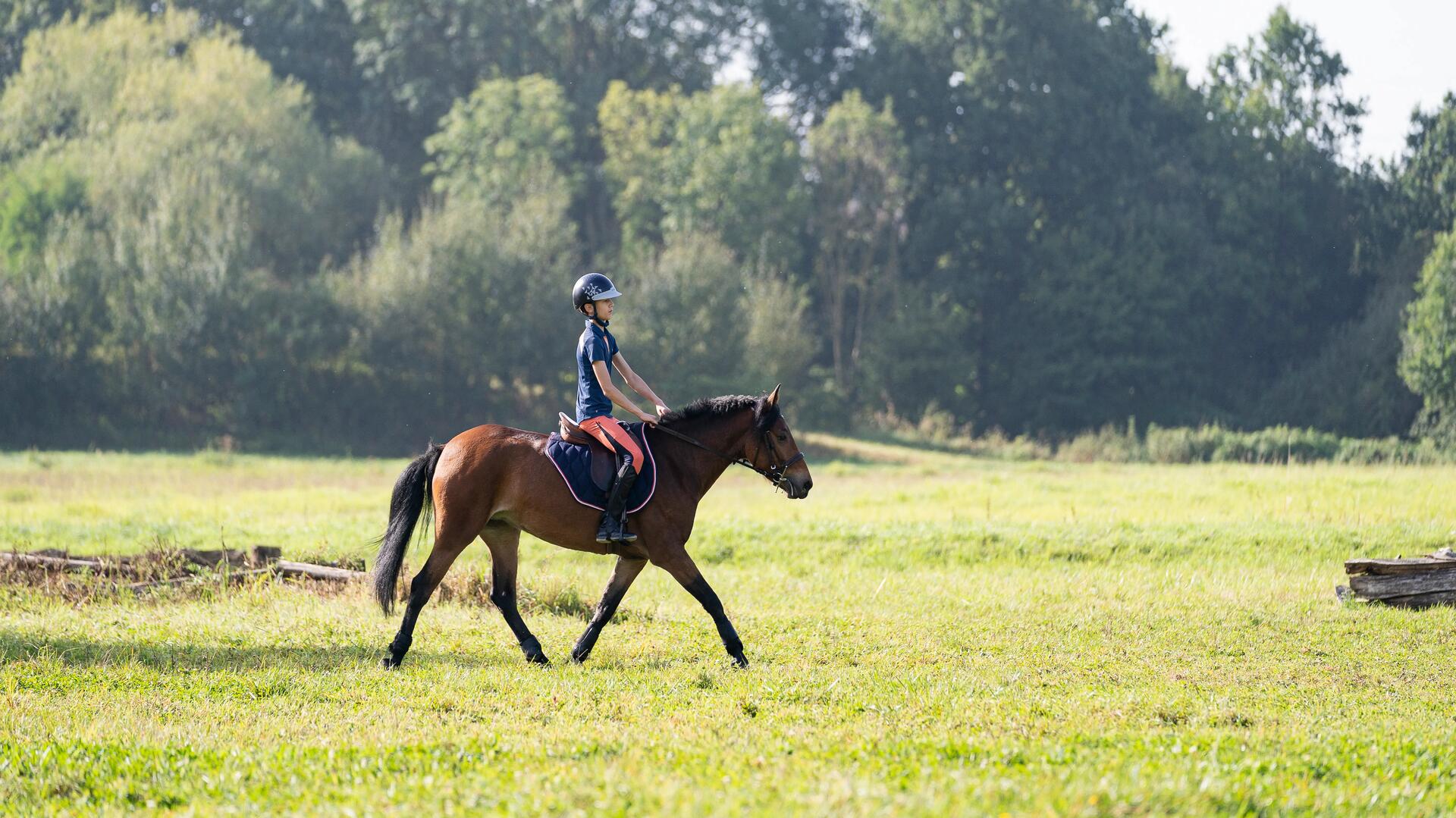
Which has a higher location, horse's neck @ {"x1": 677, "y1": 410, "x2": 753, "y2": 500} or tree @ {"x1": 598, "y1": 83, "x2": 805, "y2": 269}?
tree @ {"x1": 598, "y1": 83, "x2": 805, "y2": 269}

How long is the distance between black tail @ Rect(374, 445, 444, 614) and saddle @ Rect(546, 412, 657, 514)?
1117 mm

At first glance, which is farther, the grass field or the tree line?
the tree line

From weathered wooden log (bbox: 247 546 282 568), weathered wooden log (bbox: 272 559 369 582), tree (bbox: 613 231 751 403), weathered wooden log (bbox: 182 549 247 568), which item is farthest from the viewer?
tree (bbox: 613 231 751 403)

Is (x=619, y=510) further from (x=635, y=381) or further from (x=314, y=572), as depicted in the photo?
(x=314, y=572)

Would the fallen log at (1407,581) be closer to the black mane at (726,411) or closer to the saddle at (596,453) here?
the black mane at (726,411)

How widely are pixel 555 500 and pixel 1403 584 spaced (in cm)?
917

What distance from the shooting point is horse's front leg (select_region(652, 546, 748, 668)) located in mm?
11133

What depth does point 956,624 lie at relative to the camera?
13.6 m

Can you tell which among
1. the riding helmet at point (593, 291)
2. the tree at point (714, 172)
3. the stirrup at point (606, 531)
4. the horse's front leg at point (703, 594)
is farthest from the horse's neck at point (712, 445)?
the tree at point (714, 172)

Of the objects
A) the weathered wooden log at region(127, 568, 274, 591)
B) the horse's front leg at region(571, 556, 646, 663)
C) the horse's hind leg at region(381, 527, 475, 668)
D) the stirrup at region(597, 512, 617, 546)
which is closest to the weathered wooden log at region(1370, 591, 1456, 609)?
the horse's front leg at region(571, 556, 646, 663)

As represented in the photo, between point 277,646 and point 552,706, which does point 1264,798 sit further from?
point 277,646

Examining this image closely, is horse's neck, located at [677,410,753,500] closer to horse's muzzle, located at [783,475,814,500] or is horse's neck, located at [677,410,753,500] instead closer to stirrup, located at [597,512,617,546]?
horse's muzzle, located at [783,475,814,500]

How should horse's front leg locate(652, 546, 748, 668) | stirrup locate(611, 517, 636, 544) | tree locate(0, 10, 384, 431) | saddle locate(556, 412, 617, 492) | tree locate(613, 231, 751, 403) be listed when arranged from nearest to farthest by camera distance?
horse's front leg locate(652, 546, 748, 668) < stirrup locate(611, 517, 636, 544) < saddle locate(556, 412, 617, 492) < tree locate(0, 10, 384, 431) < tree locate(613, 231, 751, 403)

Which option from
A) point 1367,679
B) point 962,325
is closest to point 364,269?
point 962,325
